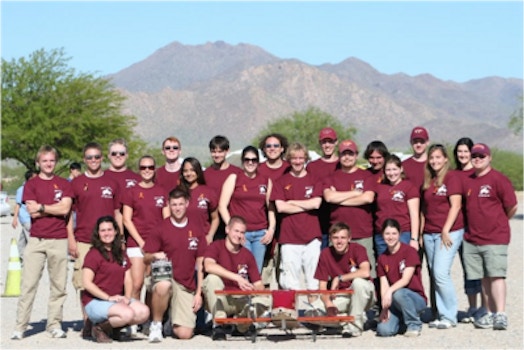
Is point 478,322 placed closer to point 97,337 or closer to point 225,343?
point 225,343

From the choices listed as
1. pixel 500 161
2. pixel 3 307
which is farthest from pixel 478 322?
pixel 500 161

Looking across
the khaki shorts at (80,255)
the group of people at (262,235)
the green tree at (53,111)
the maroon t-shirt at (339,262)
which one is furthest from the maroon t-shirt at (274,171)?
the green tree at (53,111)

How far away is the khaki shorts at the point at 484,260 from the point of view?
11.2 meters

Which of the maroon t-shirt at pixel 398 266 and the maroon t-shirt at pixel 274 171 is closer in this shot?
the maroon t-shirt at pixel 398 266

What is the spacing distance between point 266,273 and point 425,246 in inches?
70.9

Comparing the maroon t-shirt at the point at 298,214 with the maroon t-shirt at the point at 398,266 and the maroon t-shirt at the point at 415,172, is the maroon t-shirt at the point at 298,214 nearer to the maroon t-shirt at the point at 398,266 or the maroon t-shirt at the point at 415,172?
the maroon t-shirt at the point at 398,266

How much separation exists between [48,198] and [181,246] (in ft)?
4.87

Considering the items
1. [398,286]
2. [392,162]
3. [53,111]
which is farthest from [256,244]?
[53,111]

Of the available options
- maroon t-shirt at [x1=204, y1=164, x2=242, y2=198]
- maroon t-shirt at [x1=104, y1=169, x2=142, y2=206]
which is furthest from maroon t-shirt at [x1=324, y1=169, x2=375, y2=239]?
maroon t-shirt at [x1=104, y1=169, x2=142, y2=206]

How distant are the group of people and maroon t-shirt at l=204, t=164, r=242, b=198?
0.01 m

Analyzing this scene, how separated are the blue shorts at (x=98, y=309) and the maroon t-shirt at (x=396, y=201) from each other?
10.1 ft

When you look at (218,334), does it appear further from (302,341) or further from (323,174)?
(323,174)

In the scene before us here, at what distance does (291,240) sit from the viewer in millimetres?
11336

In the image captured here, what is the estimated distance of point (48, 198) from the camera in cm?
1081
